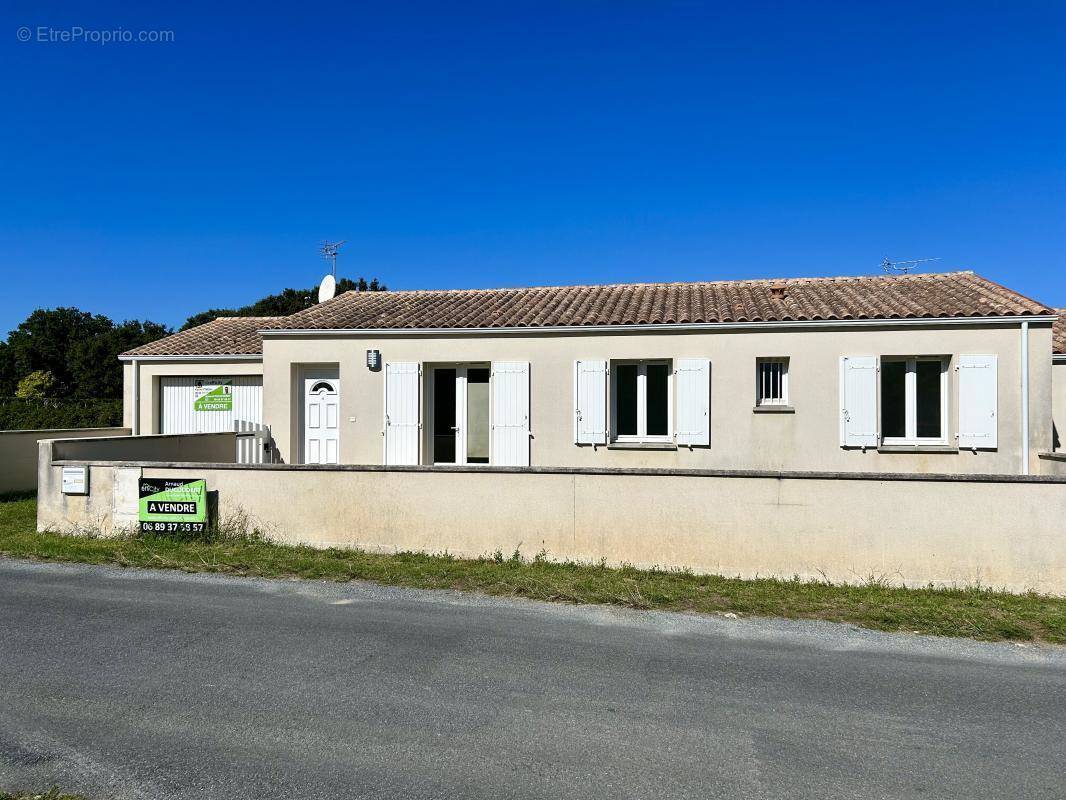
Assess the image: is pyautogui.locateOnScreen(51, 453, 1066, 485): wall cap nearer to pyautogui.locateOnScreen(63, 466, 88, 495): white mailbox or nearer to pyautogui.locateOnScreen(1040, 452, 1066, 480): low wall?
pyautogui.locateOnScreen(63, 466, 88, 495): white mailbox

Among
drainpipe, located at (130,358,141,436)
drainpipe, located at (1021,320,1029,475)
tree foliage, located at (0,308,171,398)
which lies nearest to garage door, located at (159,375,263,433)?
drainpipe, located at (130,358,141,436)

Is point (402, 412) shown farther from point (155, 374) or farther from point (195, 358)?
point (155, 374)

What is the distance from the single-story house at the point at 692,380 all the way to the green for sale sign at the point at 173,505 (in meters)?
3.53

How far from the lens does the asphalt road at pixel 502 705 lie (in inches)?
126

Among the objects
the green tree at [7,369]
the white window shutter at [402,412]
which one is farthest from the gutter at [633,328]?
the green tree at [7,369]

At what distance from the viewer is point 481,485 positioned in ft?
25.8

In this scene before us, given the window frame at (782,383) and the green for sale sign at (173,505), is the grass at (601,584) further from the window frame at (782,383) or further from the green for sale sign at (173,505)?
the window frame at (782,383)

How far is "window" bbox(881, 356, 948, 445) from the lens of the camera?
10438 millimetres

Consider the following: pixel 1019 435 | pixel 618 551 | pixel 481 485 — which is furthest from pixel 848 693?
pixel 1019 435

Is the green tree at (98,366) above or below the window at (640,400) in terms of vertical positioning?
above

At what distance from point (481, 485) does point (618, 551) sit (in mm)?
1683

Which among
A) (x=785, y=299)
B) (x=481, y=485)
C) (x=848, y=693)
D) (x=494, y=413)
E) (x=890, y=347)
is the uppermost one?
(x=785, y=299)

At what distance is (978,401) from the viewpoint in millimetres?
10031

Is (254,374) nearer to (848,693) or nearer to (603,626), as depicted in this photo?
(603,626)
